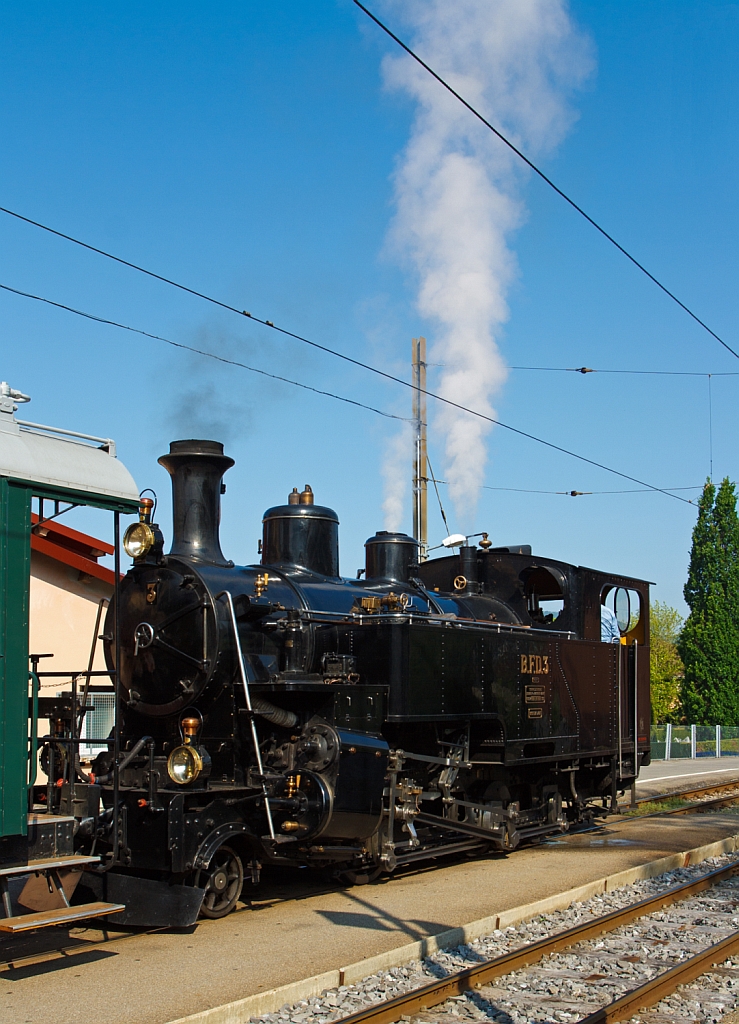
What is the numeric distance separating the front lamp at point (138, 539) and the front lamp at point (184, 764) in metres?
1.59

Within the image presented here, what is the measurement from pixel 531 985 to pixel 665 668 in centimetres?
4551

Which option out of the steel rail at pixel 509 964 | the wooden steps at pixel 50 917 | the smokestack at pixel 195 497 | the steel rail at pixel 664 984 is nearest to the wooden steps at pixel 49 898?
the wooden steps at pixel 50 917

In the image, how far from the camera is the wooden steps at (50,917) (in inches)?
203

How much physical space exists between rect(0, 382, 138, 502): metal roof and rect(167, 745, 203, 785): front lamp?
1.87 metres

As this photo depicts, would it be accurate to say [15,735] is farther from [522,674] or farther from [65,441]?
[522,674]

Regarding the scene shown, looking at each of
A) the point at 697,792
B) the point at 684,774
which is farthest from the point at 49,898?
the point at 684,774

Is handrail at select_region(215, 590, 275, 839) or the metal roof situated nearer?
the metal roof

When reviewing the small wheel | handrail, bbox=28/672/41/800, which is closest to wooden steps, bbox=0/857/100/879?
handrail, bbox=28/672/41/800

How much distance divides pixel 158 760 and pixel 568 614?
523 cm

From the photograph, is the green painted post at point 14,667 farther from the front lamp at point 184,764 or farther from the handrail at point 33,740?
the front lamp at point 184,764

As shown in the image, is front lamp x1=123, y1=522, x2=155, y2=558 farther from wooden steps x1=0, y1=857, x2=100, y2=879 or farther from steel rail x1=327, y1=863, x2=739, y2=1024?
steel rail x1=327, y1=863, x2=739, y2=1024

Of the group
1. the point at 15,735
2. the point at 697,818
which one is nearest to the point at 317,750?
the point at 15,735

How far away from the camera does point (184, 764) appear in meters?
7.05

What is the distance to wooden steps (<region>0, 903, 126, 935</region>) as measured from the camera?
5.15 metres
